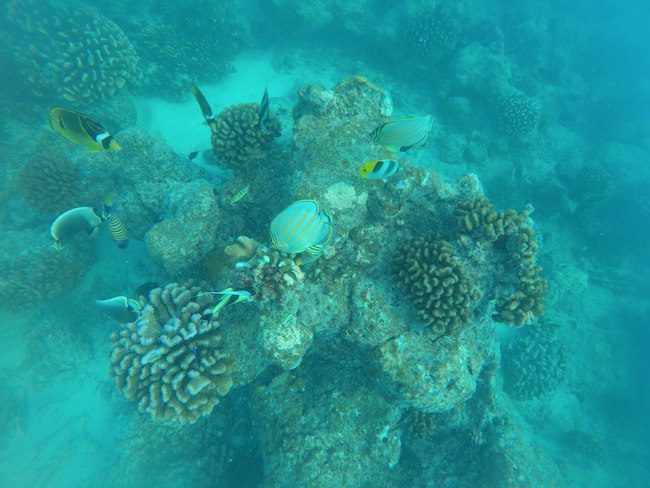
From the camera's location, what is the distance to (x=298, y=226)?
2.70 metres

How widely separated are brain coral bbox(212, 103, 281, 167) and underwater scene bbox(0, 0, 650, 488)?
0.04m

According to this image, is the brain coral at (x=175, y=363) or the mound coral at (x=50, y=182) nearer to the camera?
the brain coral at (x=175, y=363)

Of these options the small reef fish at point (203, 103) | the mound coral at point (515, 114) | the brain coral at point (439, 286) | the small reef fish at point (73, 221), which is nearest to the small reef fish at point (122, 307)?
the small reef fish at point (73, 221)

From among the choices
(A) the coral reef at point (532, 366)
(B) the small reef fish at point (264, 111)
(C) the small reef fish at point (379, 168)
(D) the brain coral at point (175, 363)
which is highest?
(A) the coral reef at point (532, 366)

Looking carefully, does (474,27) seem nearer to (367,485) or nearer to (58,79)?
(58,79)

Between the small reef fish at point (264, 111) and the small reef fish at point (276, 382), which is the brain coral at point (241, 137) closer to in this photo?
the small reef fish at point (264, 111)

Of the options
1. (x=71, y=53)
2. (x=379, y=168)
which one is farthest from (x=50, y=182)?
(x=379, y=168)

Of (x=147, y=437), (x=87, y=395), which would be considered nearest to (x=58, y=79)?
(x=87, y=395)

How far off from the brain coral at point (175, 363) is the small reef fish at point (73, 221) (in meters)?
2.08

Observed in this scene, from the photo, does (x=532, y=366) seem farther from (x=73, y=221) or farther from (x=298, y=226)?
(x=73, y=221)

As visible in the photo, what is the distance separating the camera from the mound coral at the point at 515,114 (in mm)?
11758

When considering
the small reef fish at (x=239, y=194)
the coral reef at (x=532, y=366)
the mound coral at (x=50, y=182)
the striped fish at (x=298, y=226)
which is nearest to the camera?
the striped fish at (x=298, y=226)

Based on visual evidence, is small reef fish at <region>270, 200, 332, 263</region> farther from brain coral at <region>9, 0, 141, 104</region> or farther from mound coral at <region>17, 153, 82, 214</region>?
brain coral at <region>9, 0, 141, 104</region>

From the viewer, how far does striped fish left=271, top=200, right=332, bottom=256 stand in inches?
106
